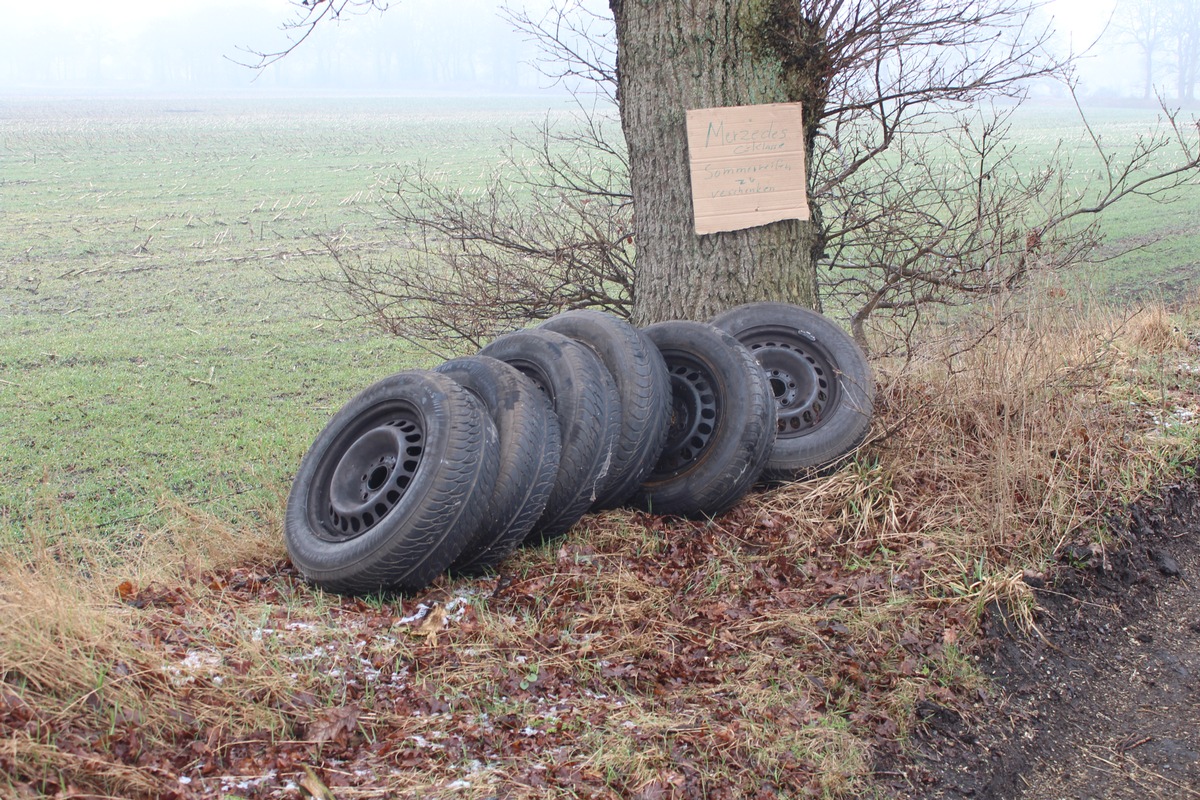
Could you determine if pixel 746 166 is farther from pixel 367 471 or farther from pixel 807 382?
pixel 367 471

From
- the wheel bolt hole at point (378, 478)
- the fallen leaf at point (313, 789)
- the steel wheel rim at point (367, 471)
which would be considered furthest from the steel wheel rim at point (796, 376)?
the fallen leaf at point (313, 789)

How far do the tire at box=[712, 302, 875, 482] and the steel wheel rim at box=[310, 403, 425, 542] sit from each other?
202cm

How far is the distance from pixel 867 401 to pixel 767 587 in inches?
57.1

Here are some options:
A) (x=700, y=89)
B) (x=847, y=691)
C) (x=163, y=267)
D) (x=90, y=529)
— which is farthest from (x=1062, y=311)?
(x=163, y=267)

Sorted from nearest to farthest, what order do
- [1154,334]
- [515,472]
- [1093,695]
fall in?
[1093,695]
[515,472]
[1154,334]

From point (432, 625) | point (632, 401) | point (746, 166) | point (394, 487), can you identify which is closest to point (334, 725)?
point (432, 625)

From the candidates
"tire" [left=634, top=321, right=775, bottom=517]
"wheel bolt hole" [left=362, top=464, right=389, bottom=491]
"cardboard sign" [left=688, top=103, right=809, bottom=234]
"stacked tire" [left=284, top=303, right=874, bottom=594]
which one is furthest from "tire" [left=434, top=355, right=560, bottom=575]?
"cardboard sign" [left=688, top=103, right=809, bottom=234]

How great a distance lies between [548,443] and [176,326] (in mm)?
11031

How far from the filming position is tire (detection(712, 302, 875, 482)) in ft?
17.9

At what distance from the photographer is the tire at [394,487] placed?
4.34 meters

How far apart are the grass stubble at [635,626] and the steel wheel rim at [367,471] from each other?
1.15 feet

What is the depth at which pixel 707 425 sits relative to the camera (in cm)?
529

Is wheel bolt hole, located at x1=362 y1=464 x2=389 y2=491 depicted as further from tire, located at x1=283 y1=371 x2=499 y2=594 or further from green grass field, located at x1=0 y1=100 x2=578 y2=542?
green grass field, located at x1=0 y1=100 x2=578 y2=542

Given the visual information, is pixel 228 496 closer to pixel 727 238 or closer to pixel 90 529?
pixel 90 529
